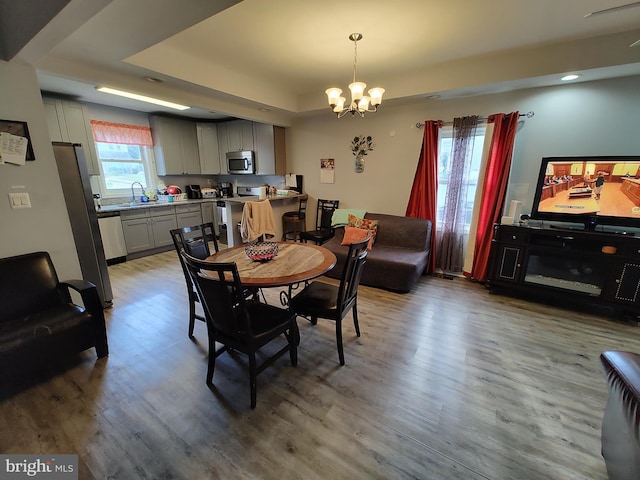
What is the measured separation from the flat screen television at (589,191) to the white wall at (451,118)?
29 cm

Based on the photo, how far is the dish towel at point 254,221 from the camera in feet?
12.7

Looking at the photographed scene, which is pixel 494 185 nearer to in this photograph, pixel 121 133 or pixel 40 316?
pixel 40 316

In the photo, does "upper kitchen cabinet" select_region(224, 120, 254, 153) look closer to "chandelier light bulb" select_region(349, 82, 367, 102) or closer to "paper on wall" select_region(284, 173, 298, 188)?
"paper on wall" select_region(284, 173, 298, 188)

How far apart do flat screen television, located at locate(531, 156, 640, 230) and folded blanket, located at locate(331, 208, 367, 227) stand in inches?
86.5

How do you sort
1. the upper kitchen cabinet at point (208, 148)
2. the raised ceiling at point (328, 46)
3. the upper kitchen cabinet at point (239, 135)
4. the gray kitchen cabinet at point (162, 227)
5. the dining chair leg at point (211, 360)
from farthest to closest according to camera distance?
the upper kitchen cabinet at point (208, 148) → the upper kitchen cabinet at point (239, 135) → the gray kitchen cabinet at point (162, 227) → the raised ceiling at point (328, 46) → the dining chair leg at point (211, 360)

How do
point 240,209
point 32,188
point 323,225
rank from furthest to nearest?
1. point 323,225
2. point 240,209
3. point 32,188

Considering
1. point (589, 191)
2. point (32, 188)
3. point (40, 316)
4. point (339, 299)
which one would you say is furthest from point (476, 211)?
point (32, 188)

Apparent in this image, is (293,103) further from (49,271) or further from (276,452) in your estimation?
(276,452)

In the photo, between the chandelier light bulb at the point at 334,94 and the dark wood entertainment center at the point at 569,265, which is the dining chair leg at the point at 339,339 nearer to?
the chandelier light bulb at the point at 334,94

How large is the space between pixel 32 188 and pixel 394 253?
12.2 ft

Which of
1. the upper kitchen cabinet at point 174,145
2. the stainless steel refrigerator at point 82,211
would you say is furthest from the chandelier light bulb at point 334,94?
the upper kitchen cabinet at point 174,145

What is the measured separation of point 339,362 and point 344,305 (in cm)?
47

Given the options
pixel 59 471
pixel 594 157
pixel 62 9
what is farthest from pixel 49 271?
pixel 594 157

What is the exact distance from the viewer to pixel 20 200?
2100 mm
